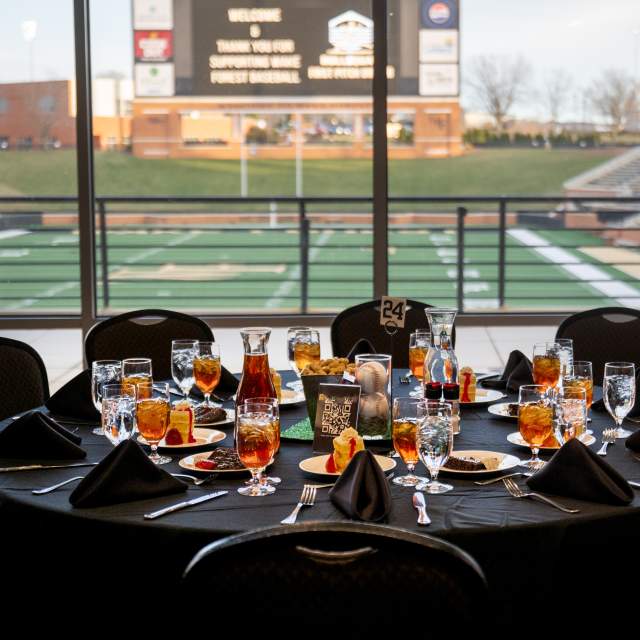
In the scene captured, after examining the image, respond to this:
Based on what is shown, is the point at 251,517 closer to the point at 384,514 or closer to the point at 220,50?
the point at 384,514

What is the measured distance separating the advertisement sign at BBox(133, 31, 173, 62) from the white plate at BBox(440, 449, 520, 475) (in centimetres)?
475

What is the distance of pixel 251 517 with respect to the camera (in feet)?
6.07

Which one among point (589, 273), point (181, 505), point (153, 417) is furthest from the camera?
Result: point (589, 273)

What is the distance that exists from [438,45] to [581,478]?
490cm

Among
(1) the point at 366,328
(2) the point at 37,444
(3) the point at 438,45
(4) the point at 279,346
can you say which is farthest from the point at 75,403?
(3) the point at 438,45

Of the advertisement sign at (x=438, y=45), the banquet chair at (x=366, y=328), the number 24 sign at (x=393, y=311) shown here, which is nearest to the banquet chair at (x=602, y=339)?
the banquet chair at (x=366, y=328)

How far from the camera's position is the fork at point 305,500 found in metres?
1.84

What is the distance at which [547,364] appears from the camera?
2672 mm

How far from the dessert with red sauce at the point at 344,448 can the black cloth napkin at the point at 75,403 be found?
788 millimetres

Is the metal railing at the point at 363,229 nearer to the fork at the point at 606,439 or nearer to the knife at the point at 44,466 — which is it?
the fork at the point at 606,439

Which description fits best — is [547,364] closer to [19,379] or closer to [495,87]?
[19,379]

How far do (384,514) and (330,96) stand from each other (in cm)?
526

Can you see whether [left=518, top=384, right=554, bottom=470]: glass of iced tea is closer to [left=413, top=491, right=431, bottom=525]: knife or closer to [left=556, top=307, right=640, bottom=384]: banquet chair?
[left=413, top=491, right=431, bottom=525]: knife

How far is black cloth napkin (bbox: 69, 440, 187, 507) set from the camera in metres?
1.93
